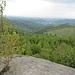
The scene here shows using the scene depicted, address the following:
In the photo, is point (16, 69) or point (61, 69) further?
point (61, 69)

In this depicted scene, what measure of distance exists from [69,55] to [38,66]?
389 inches

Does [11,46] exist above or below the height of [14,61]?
above

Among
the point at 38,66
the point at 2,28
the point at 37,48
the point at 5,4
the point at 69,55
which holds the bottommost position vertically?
the point at 37,48

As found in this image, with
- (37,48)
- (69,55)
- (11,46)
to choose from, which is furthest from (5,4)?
(37,48)

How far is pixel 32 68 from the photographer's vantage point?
48.4ft

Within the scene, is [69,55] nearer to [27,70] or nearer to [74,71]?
[74,71]

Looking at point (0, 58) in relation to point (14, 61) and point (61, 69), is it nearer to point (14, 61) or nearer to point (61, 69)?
point (14, 61)

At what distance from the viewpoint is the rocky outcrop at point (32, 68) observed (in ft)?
47.2

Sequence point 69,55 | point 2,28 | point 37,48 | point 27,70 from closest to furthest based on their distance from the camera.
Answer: point 27,70 → point 2,28 → point 69,55 → point 37,48

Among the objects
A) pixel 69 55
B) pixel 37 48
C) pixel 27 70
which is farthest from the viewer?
pixel 37 48

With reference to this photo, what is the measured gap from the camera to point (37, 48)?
2968 inches

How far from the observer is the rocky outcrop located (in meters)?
14.4

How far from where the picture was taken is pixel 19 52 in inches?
633

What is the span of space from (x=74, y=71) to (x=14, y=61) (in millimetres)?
4344
